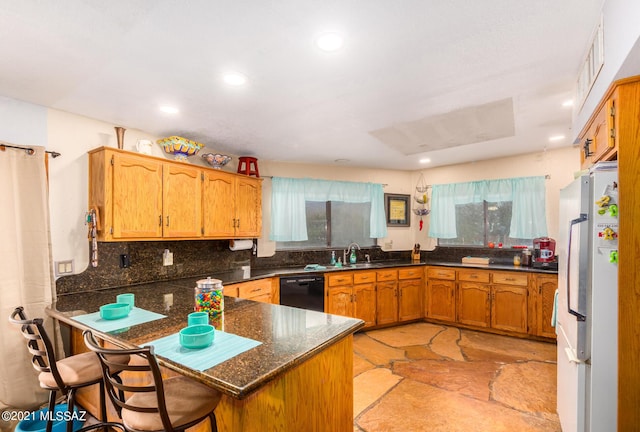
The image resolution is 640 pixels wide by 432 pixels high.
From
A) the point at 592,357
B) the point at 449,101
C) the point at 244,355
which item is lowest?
the point at 592,357

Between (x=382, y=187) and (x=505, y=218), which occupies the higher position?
(x=382, y=187)

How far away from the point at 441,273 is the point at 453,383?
6.36 feet

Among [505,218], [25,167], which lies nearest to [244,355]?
[25,167]

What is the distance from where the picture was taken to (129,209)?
263 centimetres

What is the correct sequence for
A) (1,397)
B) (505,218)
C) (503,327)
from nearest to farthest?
(1,397)
(503,327)
(505,218)

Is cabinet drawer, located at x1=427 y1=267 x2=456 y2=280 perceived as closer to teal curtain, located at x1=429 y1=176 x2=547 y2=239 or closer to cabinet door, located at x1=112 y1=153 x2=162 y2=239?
teal curtain, located at x1=429 y1=176 x2=547 y2=239

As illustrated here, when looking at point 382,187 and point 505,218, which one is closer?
point 505,218

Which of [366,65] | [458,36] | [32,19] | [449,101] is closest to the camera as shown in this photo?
[32,19]

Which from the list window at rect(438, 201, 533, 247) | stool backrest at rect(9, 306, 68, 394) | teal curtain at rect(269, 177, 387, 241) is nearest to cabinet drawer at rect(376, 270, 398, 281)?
teal curtain at rect(269, 177, 387, 241)

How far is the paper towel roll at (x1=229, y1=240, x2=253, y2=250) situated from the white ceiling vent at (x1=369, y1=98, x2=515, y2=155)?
2075 mm

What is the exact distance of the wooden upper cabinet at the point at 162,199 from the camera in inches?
99.6

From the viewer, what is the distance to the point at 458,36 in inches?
62.9

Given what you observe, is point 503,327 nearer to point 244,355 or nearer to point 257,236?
point 257,236

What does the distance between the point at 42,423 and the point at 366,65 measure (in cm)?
309
